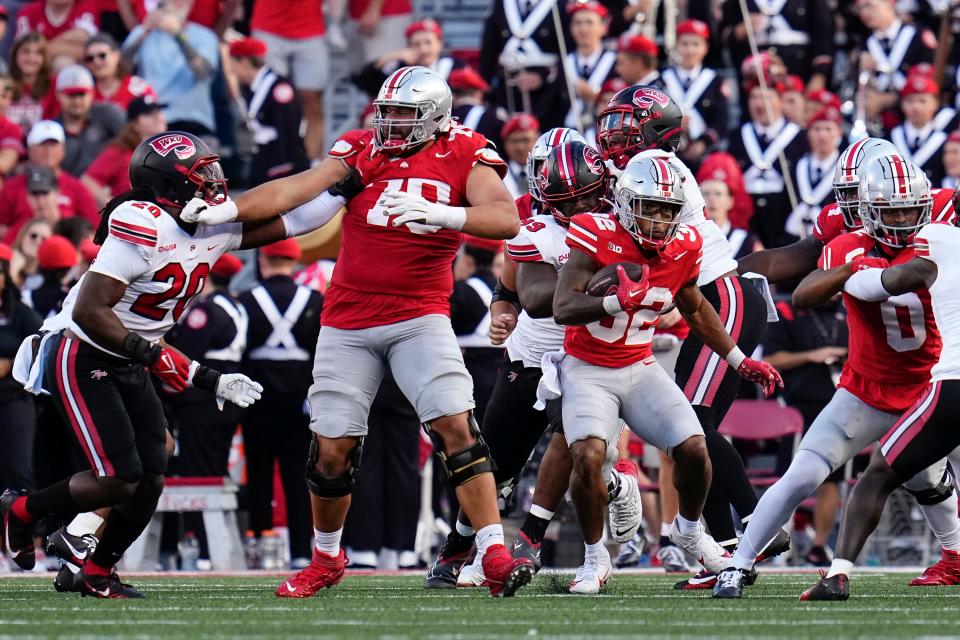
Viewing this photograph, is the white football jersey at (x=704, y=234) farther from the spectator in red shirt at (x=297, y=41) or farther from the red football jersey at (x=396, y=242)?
the spectator in red shirt at (x=297, y=41)

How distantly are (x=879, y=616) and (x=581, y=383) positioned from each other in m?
1.59

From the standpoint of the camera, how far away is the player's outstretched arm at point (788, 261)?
7.86 m

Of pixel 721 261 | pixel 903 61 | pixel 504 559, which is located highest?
pixel 903 61

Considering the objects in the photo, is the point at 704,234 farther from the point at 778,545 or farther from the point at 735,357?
the point at 778,545

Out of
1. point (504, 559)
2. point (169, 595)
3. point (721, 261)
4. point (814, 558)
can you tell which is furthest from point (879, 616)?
point (814, 558)

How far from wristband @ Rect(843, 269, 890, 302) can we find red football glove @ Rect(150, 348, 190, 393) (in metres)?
2.46

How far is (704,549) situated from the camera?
24.3ft

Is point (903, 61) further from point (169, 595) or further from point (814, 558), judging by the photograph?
point (169, 595)

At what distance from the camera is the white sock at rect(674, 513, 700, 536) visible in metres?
7.33

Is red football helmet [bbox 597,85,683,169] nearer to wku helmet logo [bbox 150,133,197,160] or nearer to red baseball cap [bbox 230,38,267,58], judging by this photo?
wku helmet logo [bbox 150,133,197,160]

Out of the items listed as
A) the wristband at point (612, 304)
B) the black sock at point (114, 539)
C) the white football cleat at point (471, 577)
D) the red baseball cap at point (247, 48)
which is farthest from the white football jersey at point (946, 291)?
the red baseball cap at point (247, 48)

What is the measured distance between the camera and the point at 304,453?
1030 cm

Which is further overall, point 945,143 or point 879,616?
point 945,143

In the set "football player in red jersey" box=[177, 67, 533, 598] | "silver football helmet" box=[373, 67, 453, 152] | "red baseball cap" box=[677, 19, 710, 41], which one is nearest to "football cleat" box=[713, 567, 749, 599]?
"football player in red jersey" box=[177, 67, 533, 598]
